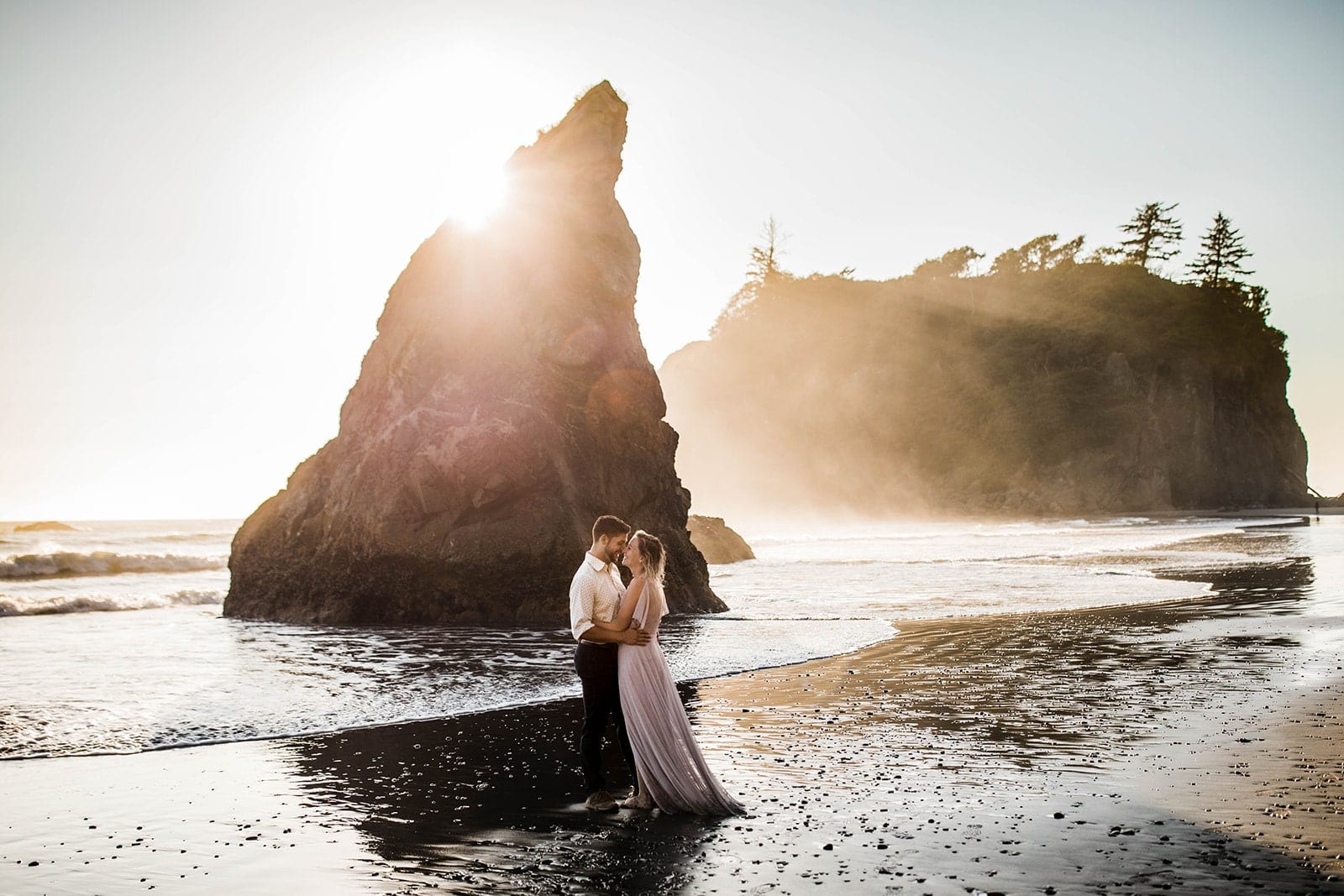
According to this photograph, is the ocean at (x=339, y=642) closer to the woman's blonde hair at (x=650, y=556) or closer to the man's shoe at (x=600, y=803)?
the man's shoe at (x=600, y=803)

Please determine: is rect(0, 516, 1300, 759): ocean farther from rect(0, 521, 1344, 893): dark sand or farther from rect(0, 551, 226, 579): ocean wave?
rect(0, 521, 1344, 893): dark sand

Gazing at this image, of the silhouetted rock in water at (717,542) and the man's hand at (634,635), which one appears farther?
the silhouetted rock in water at (717,542)

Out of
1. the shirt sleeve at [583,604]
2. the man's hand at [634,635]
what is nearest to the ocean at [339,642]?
the shirt sleeve at [583,604]

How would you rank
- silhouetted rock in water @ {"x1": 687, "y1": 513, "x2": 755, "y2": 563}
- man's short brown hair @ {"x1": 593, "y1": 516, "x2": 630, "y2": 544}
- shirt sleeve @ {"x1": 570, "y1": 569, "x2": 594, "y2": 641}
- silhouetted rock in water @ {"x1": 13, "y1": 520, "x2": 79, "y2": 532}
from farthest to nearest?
silhouetted rock in water @ {"x1": 13, "y1": 520, "x2": 79, "y2": 532} → silhouetted rock in water @ {"x1": 687, "y1": 513, "x2": 755, "y2": 563} → man's short brown hair @ {"x1": 593, "y1": 516, "x2": 630, "y2": 544} → shirt sleeve @ {"x1": 570, "y1": 569, "x2": 594, "y2": 641}

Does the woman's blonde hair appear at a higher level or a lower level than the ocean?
higher

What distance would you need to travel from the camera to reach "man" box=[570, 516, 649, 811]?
712cm

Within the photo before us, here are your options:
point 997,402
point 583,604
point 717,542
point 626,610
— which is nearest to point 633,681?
point 626,610

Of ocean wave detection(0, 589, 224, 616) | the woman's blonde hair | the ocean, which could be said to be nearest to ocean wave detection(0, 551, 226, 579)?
the ocean

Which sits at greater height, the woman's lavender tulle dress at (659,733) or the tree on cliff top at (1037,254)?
the tree on cliff top at (1037,254)

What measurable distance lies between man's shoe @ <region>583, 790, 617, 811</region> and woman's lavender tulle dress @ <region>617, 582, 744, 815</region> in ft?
0.87

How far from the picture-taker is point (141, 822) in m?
6.72

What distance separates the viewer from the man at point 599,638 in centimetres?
712

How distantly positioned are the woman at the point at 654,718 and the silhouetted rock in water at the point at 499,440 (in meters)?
10.7

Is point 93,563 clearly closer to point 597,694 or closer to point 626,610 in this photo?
point 597,694
